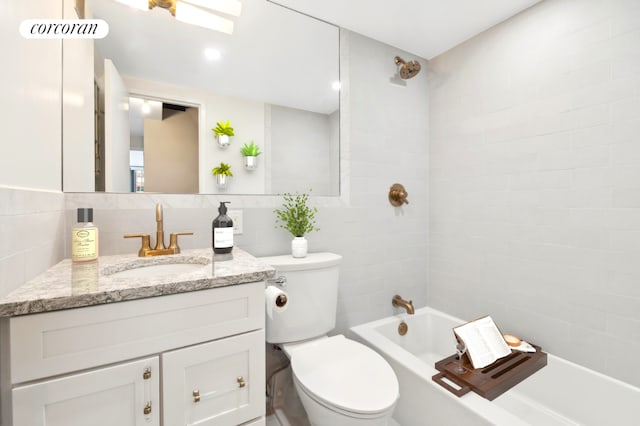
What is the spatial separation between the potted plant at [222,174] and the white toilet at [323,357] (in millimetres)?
461

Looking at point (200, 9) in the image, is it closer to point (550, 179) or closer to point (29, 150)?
point (29, 150)

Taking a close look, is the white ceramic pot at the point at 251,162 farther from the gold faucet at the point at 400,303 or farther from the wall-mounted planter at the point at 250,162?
the gold faucet at the point at 400,303

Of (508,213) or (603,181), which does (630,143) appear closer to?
(603,181)

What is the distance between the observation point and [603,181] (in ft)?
4.36

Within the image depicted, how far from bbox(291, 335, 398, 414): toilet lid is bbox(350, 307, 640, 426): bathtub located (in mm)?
277

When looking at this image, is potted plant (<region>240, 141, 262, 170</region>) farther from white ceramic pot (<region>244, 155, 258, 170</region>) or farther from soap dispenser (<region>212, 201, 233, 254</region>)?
soap dispenser (<region>212, 201, 233, 254</region>)

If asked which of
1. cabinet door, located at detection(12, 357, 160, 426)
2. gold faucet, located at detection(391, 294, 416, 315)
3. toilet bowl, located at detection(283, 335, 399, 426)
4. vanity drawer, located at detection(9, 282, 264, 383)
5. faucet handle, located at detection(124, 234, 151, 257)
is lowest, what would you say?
toilet bowl, located at detection(283, 335, 399, 426)

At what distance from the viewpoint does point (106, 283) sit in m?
0.80

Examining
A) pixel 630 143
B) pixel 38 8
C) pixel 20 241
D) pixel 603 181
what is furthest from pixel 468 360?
pixel 38 8

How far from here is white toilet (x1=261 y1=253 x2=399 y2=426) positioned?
100cm

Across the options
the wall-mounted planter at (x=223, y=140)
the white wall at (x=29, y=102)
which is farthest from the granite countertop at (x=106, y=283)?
the wall-mounted planter at (x=223, y=140)

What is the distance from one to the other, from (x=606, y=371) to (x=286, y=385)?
157 centimetres

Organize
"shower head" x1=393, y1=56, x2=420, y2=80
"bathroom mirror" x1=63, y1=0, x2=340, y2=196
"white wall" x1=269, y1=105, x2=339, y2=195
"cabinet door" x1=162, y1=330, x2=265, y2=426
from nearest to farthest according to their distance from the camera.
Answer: "cabinet door" x1=162, y1=330, x2=265, y2=426
"bathroom mirror" x1=63, y1=0, x2=340, y2=196
"white wall" x1=269, y1=105, x2=339, y2=195
"shower head" x1=393, y1=56, x2=420, y2=80

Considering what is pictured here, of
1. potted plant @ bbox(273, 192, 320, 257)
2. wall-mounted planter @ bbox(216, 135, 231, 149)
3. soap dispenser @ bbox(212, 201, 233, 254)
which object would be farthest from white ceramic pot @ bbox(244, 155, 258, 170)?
soap dispenser @ bbox(212, 201, 233, 254)
